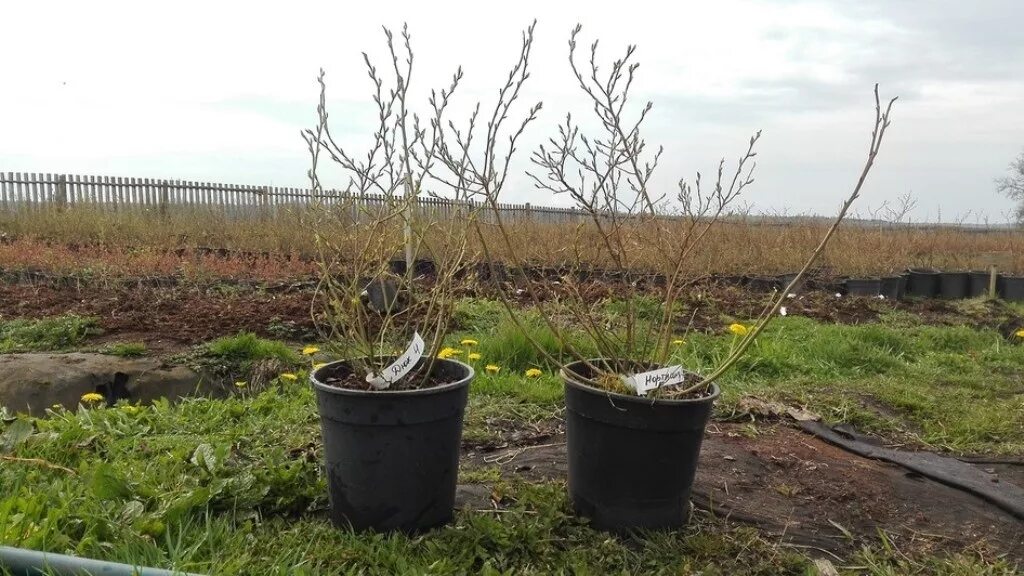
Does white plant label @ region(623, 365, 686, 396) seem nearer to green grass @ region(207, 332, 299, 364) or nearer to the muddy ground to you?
the muddy ground

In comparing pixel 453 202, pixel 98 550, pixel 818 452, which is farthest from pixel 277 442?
pixel 818 452

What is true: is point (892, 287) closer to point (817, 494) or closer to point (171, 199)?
point (817, 494)

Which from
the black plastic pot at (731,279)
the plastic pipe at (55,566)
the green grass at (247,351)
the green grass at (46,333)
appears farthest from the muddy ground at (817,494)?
the black plastic pot at (731,279)

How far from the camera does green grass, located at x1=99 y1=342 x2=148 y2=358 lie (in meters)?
4.41

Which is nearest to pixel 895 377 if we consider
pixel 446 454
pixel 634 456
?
pixel 634 456

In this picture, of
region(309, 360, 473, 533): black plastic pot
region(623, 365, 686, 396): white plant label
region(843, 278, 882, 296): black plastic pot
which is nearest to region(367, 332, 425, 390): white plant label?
region(309, 360, 473, 533): black plastic pot

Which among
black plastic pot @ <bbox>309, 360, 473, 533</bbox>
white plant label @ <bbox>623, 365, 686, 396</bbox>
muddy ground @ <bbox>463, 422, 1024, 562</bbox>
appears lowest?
muddy ground @ <bbox>463, 422, 1024, 562</bbox>

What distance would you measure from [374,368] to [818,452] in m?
1.96

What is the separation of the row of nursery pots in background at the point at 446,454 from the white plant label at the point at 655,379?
1.6 inches

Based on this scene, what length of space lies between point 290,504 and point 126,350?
2.87 m

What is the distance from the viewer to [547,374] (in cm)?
428

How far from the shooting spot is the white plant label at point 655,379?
2.03 metres

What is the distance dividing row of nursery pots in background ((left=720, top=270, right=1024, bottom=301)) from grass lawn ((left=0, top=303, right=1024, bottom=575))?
6191mm

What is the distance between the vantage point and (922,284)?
1123cm
